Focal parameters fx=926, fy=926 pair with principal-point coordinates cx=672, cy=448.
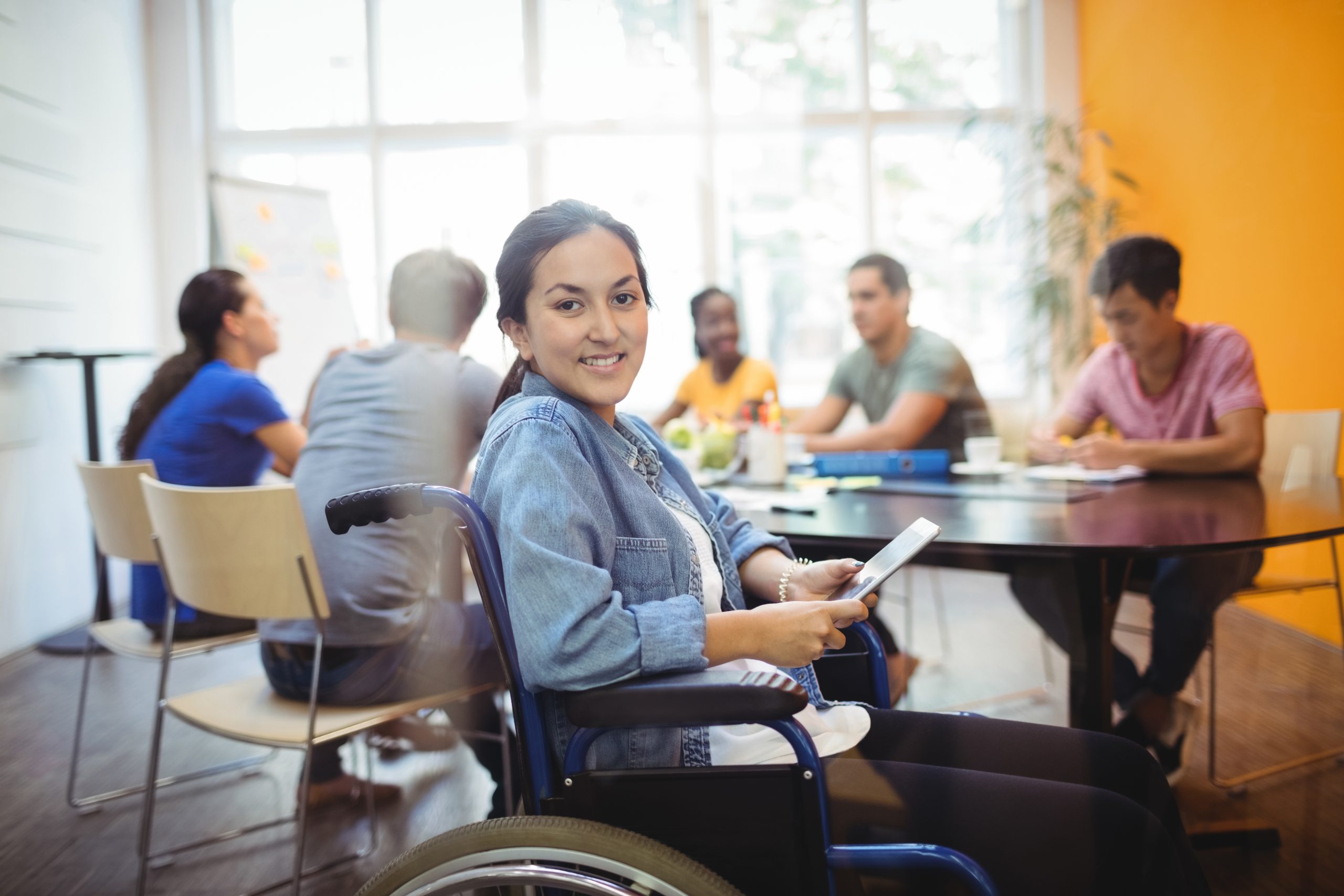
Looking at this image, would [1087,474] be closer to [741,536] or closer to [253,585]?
[741,536]

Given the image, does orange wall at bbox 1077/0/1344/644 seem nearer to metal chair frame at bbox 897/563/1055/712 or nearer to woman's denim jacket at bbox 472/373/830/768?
metal chair frame at bbox 897/563/1055/712

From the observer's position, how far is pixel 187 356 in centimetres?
222

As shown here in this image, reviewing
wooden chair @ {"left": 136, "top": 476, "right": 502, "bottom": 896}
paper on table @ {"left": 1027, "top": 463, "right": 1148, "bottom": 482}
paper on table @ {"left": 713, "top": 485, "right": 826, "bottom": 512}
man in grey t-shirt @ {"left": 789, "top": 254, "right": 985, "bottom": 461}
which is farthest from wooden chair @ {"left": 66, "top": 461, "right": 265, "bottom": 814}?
paper on table @ {"left": 1027, "top": 463, "right": 1148, "bottom": 482}

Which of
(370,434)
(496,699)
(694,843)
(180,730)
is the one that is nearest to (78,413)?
(180,730)

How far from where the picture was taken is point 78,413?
2.30 metres

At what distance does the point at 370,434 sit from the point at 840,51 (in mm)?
3387

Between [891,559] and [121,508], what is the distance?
1680mm

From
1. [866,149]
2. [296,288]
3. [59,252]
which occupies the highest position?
[866,149]

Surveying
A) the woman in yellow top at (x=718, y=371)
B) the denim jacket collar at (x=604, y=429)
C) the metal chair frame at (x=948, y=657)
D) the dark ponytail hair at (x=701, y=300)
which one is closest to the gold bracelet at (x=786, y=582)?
the denim jacket collar at (x=604, y=429)

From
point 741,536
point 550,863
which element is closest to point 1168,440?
point 741,536

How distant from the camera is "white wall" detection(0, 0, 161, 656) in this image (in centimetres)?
136

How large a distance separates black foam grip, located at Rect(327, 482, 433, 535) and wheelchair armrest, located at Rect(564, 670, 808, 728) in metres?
0.24

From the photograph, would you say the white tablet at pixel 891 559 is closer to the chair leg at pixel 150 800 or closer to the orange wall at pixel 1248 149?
the orange wall at pixel 1248 149

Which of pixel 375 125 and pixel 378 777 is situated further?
pixel 378 777
